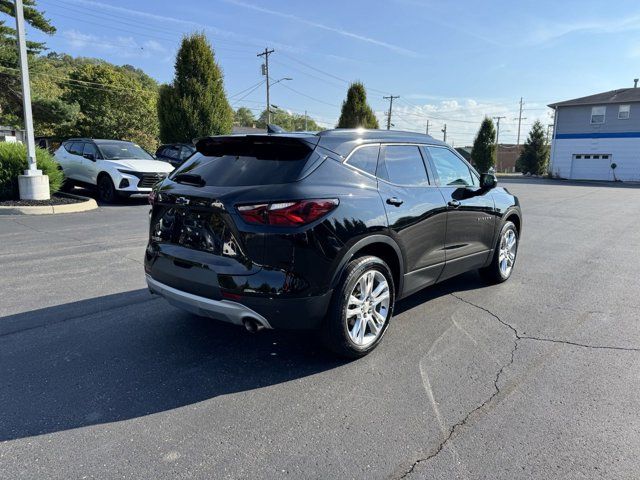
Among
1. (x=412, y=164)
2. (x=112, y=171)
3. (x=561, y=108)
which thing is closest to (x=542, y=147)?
(x=561, y=108)

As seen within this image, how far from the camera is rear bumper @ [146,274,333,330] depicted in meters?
3.20

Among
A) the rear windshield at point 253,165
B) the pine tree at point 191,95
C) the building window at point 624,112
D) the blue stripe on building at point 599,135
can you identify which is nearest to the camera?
the rear windshield at point 253,165

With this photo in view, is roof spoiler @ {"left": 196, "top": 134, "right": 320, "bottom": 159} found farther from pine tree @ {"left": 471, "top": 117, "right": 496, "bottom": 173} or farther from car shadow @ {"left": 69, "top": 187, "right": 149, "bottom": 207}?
pine tree @ {"left": 471, "top": 117, "right": 496, "bottom": 173}

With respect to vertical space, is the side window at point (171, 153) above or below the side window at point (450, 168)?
above

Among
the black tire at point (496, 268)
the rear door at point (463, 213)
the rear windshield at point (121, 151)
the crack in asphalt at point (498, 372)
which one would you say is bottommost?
the crack in asphalt at point (498, 372)

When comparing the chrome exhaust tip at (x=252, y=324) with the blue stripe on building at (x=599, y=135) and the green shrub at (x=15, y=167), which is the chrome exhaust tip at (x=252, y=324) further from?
the blue stripe on building at (x=599, y=135)

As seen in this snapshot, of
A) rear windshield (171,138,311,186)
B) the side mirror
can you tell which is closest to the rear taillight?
rear windshield (171,138,311,186)

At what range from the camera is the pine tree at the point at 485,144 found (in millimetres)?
44478

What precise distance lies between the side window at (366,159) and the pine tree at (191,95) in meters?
15.8

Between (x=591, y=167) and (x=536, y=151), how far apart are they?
10.1 m

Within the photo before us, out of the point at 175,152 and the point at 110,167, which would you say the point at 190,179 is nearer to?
the point at 110,167

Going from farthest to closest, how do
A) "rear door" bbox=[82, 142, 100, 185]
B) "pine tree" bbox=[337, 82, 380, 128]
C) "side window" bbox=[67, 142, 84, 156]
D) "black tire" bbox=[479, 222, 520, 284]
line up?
1. "pine tree" bbox=[337, 82, 380, 128]
2. "side window" bbox=[67, 142, 84, 156]
3. "rear door" bbox=[82, 142, 100, 185]
4. "black tire" bbox=[479, 222, 520, 284]

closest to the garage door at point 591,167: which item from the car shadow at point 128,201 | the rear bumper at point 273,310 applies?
the car shadow at point 128,201

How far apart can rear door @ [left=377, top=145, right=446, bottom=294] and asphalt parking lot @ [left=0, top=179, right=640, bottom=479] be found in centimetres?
57
